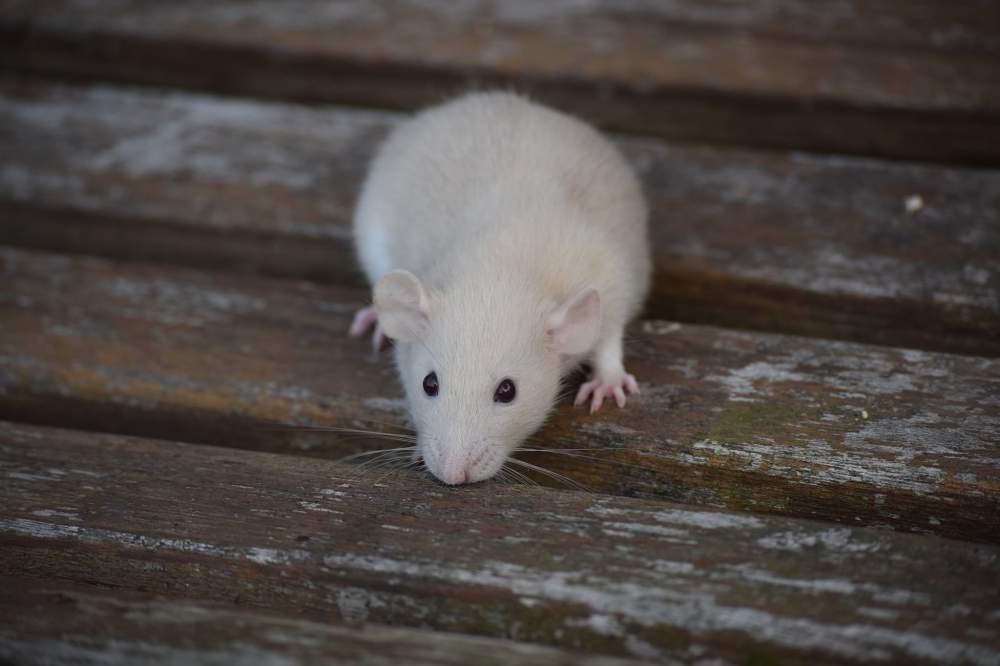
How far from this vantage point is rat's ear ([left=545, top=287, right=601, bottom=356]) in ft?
8.54

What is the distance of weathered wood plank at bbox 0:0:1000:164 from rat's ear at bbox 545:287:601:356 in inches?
66.1

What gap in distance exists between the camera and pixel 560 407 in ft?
9.04

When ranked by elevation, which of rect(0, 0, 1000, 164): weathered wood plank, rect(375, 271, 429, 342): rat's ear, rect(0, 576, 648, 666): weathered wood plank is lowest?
rect(0, 576, 648, 666): weathered wood plank

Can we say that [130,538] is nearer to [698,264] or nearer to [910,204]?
[698,264]

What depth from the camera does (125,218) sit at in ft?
11.5

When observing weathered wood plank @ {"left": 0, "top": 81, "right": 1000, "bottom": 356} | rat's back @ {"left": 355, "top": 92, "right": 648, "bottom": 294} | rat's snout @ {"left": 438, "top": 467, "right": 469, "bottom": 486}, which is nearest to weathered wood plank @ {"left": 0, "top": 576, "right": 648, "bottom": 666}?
rat's snout @ {"left": 438, "top": 467, "right": 469, "bottom": 486}

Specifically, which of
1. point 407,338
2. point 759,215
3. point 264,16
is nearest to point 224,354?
point 407,338

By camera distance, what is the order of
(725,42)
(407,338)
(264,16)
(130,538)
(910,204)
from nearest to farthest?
(130,538) → (407,338) → (910,204) → (725,42) → (264,16)

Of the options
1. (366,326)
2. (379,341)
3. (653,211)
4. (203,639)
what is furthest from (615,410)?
(203,639)

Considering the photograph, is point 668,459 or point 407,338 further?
point 407,338

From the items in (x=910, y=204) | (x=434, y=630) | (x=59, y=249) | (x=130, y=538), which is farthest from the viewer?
(x=59, y=249)

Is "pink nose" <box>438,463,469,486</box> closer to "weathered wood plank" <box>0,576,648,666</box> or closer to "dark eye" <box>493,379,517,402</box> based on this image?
"dark eye" <box>493,379,517,402</box>

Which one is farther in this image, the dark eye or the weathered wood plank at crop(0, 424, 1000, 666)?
the dark eye

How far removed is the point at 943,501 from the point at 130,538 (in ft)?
6.21
